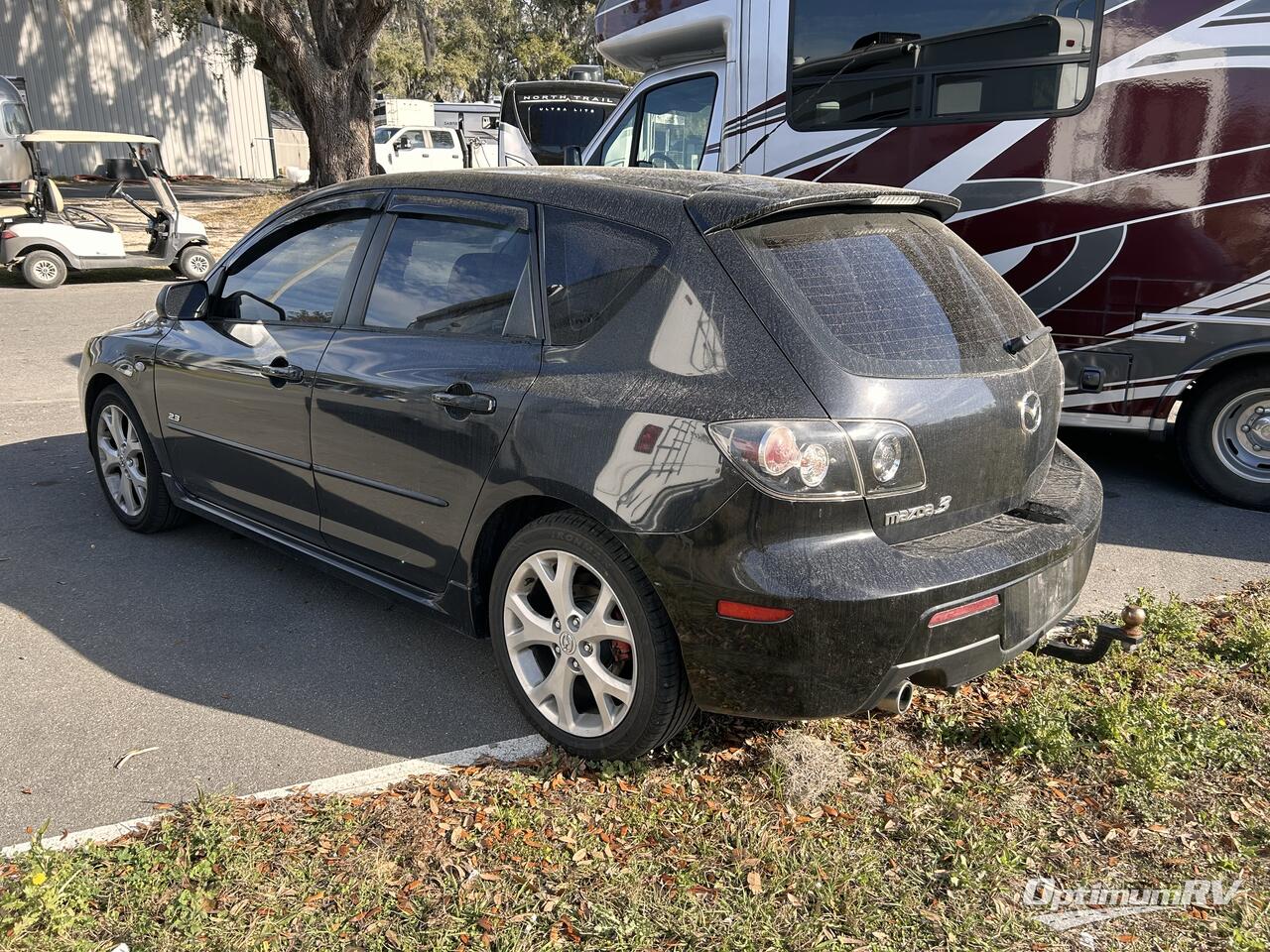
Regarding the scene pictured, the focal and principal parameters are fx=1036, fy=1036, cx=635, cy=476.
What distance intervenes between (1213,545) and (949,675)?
3073 mm

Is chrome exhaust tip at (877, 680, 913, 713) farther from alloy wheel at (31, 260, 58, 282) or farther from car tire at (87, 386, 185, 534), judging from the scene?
alloy wheel at (31, 260, 58, 282)

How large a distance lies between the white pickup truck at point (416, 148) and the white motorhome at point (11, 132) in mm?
8545

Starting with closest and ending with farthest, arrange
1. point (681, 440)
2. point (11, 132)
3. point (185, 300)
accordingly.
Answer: point (681, 440) → point (185, 300) → point (11, 132)

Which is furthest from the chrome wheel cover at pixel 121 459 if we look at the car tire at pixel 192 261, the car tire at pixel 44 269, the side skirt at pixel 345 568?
the car tire at pixel 44 269

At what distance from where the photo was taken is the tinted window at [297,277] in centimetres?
397

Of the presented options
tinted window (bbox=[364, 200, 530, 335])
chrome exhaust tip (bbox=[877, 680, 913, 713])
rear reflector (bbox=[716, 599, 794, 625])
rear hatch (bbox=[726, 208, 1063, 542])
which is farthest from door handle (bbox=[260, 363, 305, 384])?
chrome exhaust tip (bbox=[877, 680, 913, 713])

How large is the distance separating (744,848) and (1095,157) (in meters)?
4.43

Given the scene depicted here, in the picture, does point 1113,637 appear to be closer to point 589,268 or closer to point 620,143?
point 589,268

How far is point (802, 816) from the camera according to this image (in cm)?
294

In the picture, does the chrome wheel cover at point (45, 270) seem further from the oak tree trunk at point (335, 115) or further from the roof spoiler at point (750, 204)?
the roof spoiler at point (750, 204)

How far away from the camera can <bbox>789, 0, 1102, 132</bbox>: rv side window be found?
18.2ft

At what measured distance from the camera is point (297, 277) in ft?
13.8

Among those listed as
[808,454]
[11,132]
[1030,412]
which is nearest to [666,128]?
[1030,412]

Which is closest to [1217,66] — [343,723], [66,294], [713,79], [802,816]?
[713,79]
